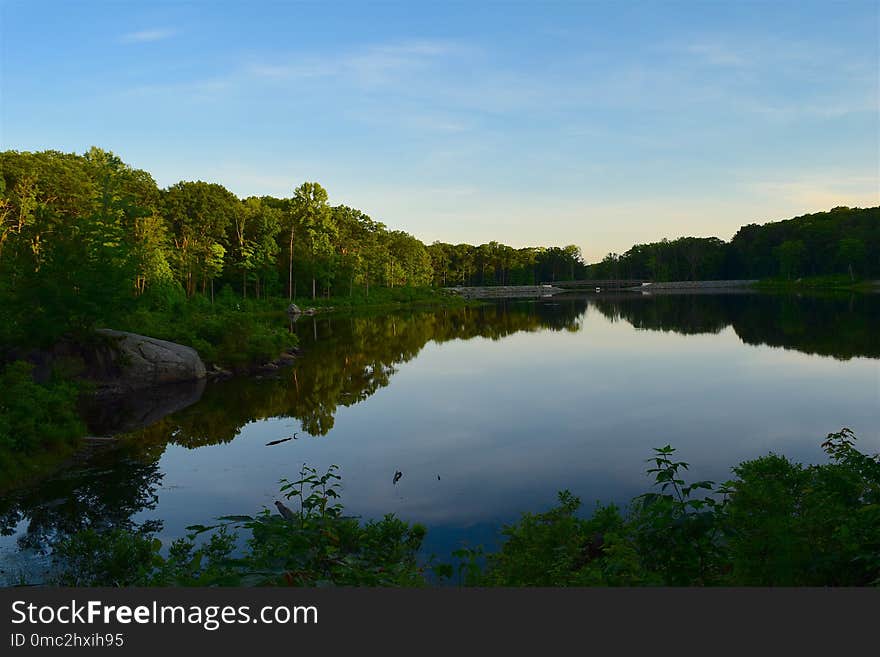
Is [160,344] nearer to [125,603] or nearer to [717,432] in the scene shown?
[717,432]

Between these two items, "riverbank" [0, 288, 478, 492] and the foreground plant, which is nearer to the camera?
the foreground plant

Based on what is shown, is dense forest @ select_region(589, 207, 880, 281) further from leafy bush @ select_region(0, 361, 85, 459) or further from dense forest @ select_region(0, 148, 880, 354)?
leafy bush @ select_region(0, 361, 85, 459)

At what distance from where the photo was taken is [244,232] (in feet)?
312

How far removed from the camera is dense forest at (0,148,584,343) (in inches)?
1098

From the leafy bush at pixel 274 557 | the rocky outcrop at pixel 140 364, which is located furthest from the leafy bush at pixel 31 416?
the rocky outcrop at pixel 140 364

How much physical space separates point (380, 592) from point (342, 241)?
4251 inches

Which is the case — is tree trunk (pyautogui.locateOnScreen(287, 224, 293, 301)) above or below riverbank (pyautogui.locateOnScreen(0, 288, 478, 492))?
above

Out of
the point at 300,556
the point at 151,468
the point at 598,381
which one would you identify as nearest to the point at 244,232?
the point at 598,381

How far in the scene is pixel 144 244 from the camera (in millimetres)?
59875

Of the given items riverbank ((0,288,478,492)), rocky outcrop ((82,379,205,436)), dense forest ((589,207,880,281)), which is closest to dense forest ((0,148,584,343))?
riverbank ((0,288,478,492))

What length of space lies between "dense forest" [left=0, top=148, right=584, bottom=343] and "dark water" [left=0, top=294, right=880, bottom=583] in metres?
7.86

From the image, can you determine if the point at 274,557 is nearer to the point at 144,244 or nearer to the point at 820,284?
the point at 144,244

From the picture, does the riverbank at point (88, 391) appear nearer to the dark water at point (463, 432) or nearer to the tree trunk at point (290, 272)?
the dark water at point (463, 432)

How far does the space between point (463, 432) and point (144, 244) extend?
165 feet
